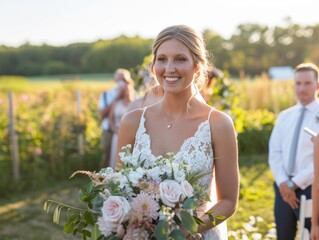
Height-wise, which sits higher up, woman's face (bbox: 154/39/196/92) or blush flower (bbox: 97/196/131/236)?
woman's face (bbox: 154/39/196/92)

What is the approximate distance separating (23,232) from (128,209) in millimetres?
5392

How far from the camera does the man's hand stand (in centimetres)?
416

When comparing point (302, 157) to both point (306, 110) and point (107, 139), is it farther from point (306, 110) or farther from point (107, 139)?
point (107, 139)

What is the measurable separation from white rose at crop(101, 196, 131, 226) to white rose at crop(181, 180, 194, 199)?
23cm

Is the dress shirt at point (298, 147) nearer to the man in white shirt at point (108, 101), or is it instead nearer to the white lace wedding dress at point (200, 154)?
the white lace wedding dress at point (200, 154)

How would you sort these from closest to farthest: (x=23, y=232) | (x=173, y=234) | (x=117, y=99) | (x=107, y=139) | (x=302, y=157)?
(x=173, y=234) → (x=302, y=157) → (x=23, y=232) → (x=117, y=99) → (x=107, y=139)

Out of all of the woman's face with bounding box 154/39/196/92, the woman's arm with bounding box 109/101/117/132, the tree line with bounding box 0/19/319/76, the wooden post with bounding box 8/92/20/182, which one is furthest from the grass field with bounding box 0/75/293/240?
the tree line with bounding box 0/19/319/76

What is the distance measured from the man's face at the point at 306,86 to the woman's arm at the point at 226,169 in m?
1.98

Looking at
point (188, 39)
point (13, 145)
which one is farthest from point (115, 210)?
point (13, 145)

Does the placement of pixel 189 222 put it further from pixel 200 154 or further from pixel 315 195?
pixel 315 195

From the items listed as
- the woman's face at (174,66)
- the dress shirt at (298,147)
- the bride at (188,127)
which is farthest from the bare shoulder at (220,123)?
the dress shirt at (298,147)

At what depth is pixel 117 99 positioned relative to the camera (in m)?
8.22

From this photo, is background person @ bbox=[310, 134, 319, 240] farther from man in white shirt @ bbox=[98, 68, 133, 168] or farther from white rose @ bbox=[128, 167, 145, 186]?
man in white shirt @ bbox=[98, 68, 133, 168]

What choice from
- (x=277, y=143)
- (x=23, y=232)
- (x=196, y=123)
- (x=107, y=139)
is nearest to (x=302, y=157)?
(x=277, y=143)
